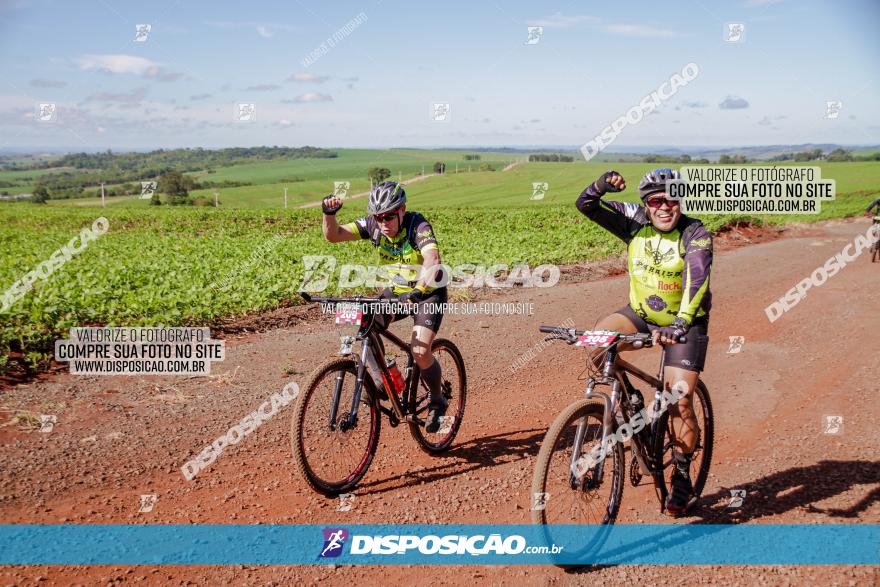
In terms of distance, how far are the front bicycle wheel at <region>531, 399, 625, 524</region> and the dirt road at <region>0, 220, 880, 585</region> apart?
0.46 meters

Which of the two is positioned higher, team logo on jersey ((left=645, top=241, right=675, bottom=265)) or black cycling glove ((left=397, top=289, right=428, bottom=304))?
team logo on jersey ((left=645, top=241, right=675, bottom=265))

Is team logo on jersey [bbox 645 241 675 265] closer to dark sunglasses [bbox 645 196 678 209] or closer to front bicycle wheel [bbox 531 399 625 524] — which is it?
dark sunglasses [bbox 645 196 678 209]

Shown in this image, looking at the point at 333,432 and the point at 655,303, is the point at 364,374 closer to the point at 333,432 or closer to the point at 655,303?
the point at 333,432

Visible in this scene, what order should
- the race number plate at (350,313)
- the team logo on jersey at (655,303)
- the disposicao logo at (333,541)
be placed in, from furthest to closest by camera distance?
the race number plate at (350,313)
the team logo on jersey at (655,303)
the disposicao logo at (333,541)

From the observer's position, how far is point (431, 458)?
648cm

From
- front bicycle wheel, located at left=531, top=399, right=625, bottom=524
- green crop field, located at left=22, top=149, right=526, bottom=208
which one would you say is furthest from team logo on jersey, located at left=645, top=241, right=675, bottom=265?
green crop field, located at left=22, top=149, right=526, bottom=208

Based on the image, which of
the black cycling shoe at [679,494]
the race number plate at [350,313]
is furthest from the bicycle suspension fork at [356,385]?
the black cycling shoe at [679,494]

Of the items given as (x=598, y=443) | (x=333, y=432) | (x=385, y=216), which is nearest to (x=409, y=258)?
(x=385, y=216)

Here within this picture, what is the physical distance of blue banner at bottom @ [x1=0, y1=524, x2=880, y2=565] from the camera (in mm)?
4543

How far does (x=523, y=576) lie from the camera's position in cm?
453

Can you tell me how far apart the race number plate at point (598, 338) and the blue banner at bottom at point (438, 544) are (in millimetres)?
1372

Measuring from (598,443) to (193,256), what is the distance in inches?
633

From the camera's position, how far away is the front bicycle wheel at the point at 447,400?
6.36m

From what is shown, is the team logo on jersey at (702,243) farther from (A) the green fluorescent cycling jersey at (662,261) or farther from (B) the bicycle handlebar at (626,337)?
(B) the bicycle handlebar at (626,337)
